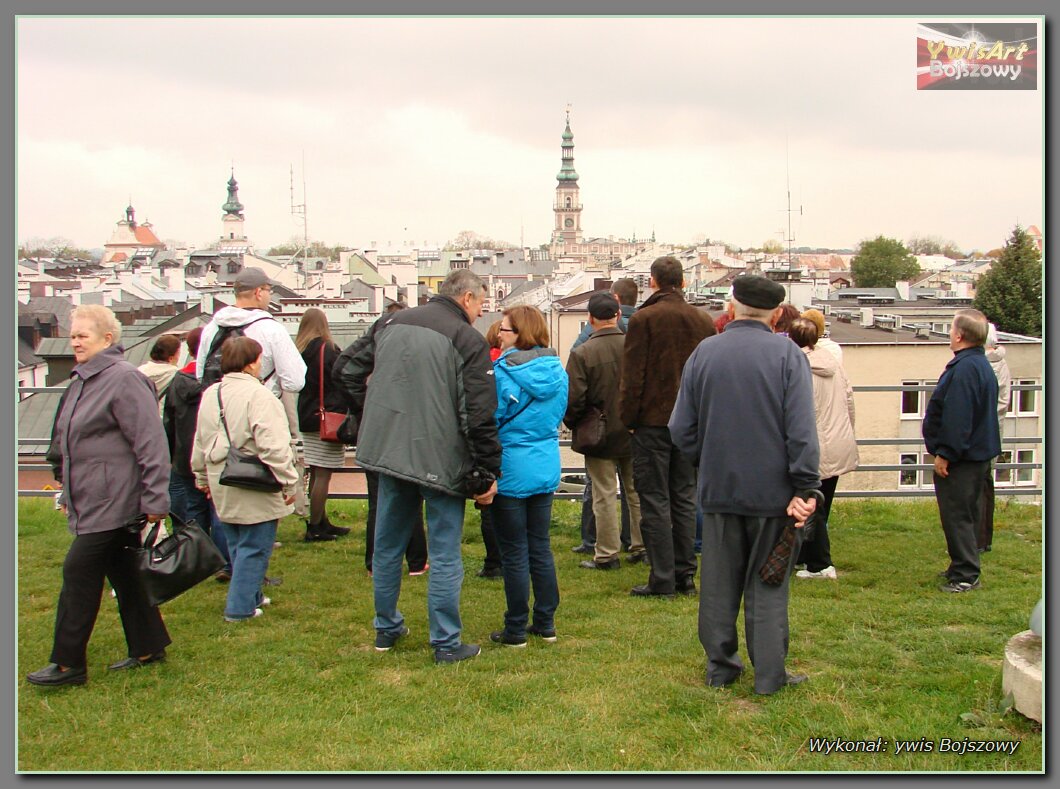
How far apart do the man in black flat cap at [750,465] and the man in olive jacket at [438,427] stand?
1.14m

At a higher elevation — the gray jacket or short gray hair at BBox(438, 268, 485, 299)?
short gray hair at BBox(438, 268, 485, 299)

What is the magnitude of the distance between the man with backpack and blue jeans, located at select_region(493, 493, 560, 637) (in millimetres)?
2297

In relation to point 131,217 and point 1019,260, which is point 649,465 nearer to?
point 1019,260

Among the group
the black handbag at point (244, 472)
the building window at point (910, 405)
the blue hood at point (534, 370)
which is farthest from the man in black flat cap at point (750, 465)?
the building window at point (910, 405)

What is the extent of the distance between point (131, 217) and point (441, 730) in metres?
158

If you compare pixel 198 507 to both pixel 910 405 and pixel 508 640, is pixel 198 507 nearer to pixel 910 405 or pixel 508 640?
pixel 508 640

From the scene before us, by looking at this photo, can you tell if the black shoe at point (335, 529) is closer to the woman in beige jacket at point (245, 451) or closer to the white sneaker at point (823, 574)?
the woman in beige jacket at point (245, 451)

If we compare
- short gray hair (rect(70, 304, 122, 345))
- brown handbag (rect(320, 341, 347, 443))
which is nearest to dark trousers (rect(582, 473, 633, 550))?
brown handbag (rect(320, 341, 347, 443))

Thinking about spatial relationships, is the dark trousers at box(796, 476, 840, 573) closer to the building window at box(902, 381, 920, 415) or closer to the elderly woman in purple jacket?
the elderly woman in purple jacket

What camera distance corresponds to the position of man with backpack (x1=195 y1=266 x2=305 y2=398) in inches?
290

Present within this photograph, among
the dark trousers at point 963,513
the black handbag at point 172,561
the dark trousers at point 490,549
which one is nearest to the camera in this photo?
the black handbag at point 172,561

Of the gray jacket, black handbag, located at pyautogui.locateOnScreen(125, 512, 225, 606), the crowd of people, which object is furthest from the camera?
black handbag, located at pyautogui.locateOnScreen(125, 512, 225, 606)

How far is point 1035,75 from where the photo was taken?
552cm

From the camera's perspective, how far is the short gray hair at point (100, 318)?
17.9ft
